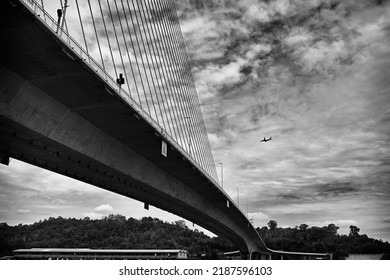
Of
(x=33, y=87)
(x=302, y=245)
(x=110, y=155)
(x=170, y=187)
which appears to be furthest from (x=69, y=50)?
(x=302, y=245)

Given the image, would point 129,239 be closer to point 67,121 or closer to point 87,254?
point 87,254

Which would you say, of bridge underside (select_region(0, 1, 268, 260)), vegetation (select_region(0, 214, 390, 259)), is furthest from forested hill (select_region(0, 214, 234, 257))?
bridge underside (select_region(0, 1, 268, 260))

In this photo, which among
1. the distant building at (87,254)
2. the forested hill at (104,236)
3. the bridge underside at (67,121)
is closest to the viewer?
the bridge underside at (67,121)

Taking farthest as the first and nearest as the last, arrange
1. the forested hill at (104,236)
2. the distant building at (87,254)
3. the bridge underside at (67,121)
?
the forested hill at (104,236) → the distant building at (87,254) → the bridge underside at (67,121)

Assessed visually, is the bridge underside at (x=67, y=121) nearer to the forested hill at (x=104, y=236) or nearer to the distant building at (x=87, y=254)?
the distant building at (x=87, y=254)

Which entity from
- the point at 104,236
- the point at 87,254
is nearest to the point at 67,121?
the point at 87,254

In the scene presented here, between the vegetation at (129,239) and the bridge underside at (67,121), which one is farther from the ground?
the bridge underside at (67,121)

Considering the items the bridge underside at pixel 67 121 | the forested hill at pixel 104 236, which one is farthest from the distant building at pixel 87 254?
the bridge underside at pixel 67 121
